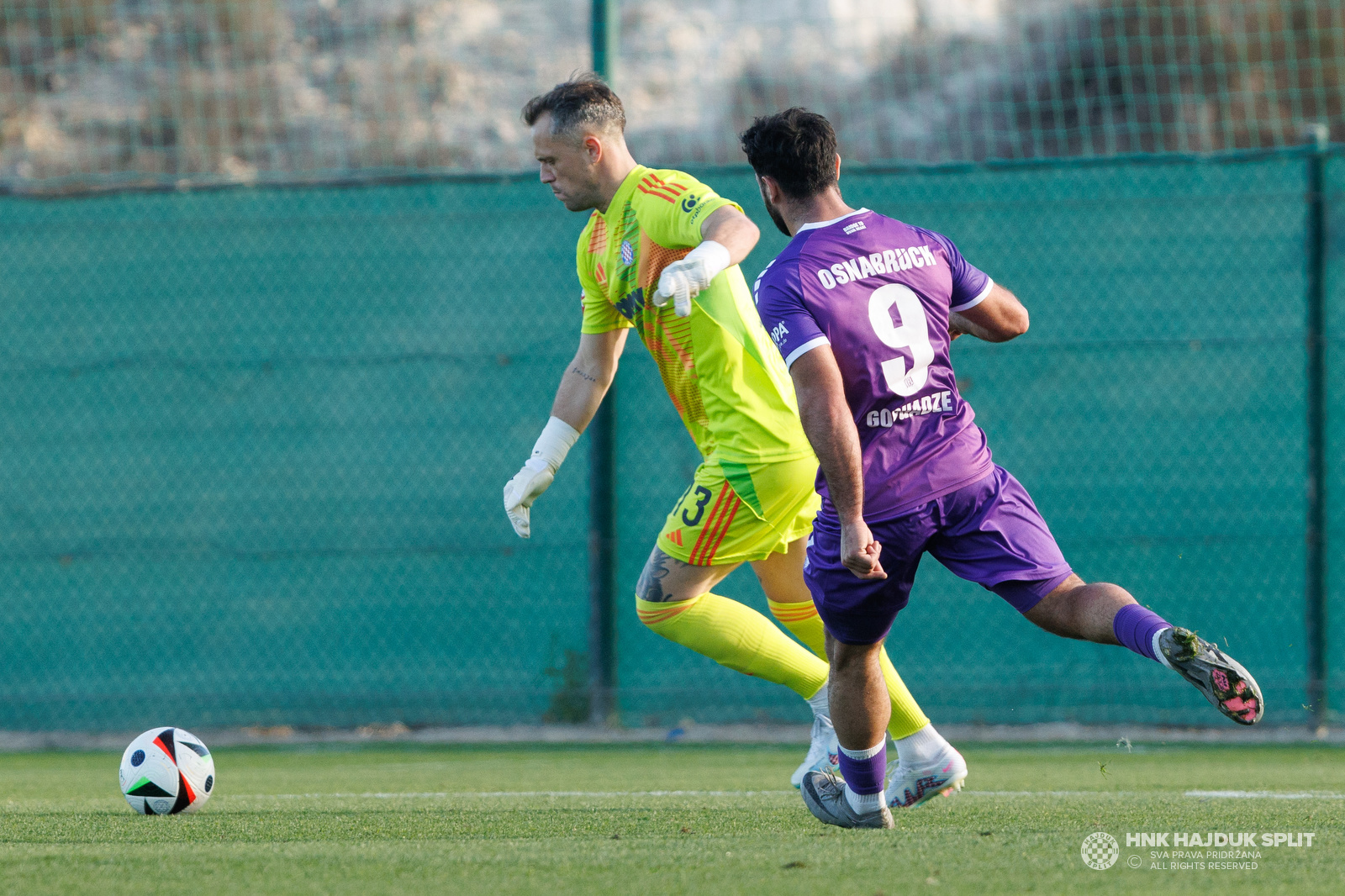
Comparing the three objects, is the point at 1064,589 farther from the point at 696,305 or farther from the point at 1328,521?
the point at 1328,521

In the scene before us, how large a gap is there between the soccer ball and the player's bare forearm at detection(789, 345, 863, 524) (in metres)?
2.26

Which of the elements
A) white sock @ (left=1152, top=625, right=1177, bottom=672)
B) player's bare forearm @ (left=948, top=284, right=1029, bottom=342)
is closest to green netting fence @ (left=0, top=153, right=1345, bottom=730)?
player's bare forearm @ (left=948, top=284, right=1029, bottom=342)

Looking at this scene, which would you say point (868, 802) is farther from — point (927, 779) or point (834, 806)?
point (927, 779)

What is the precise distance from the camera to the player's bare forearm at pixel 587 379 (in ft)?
16.4

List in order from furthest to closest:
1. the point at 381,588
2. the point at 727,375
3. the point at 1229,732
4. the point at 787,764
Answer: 1. the point at 381,588
2. the point at 1229,732
3. the point at 787,764
4. the point at 727,375

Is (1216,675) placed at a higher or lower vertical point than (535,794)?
higher

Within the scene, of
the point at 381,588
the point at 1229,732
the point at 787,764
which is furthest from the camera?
the point at 381,588

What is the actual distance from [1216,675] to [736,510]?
1780 mm

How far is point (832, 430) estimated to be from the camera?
343cm

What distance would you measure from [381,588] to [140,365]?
186 cm

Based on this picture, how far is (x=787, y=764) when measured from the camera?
20.9 ft

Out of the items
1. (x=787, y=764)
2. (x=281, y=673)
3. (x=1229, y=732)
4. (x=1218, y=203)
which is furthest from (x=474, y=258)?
(x=1229, y=732)

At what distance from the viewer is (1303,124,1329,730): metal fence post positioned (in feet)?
24.0

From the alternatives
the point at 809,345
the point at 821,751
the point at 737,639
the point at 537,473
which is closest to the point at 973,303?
the point at 809,345
